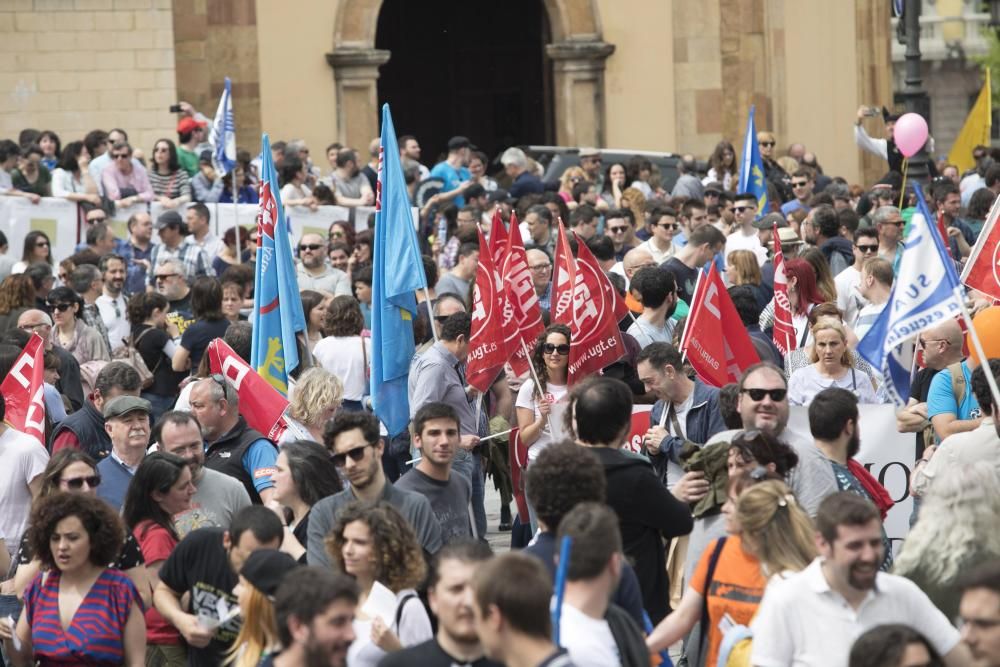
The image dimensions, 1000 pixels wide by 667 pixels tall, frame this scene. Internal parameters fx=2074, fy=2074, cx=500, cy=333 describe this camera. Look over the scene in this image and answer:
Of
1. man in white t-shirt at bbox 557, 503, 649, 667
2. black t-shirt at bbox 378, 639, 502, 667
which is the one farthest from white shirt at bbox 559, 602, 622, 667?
black t-shirt at bbox 378, 639, 502, 667

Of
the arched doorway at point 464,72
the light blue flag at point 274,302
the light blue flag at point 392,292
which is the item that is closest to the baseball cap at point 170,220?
the light blue flag at point 274,302

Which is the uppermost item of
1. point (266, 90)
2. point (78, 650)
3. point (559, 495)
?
point (266, 90)

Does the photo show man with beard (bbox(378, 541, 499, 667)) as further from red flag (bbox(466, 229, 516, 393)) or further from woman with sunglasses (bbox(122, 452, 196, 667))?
red flag (bbox(466, 229, 516, 393))

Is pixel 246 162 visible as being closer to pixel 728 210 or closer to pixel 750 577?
pixel 728 210

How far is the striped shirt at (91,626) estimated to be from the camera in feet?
23.7

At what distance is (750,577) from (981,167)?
17159 mm

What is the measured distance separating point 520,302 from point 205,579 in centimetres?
416

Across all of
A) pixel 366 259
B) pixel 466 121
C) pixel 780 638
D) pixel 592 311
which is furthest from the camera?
pixel 466 121

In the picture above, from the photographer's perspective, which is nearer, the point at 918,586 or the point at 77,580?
the point at 918,586

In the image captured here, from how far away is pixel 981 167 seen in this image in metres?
22.9

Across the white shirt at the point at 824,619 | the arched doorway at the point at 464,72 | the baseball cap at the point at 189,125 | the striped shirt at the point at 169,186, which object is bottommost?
the white shirt at the point at 824,619

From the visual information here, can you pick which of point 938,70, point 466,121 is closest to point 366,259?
point 466,121

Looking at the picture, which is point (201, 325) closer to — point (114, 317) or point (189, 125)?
point (114, 317)

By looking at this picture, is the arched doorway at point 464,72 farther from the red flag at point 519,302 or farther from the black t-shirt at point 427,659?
the black t-shirt at point 427,659
